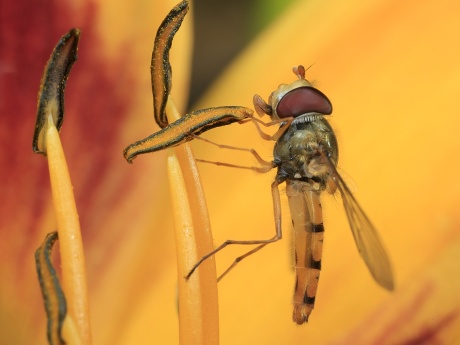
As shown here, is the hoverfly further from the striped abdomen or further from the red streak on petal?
the red streak on petal

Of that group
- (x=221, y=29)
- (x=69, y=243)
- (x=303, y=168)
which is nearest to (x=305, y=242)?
(x=303, y=168)

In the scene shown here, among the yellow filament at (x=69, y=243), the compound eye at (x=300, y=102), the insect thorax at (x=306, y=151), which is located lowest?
the yellow filament at (x=69, y=243)

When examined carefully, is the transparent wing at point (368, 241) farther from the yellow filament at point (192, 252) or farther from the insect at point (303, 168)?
the yellow filament at point (192, 252)

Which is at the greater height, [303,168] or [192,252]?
[303,168]

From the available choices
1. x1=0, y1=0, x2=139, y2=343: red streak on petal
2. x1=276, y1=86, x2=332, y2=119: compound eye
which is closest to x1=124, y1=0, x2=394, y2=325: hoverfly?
x1=276, y1=86, x2=332, y2=119: compound eye

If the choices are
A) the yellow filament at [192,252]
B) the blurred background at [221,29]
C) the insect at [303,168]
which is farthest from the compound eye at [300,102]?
the blurred background at [221,29]

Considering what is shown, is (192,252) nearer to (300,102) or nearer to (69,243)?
(69,243)
